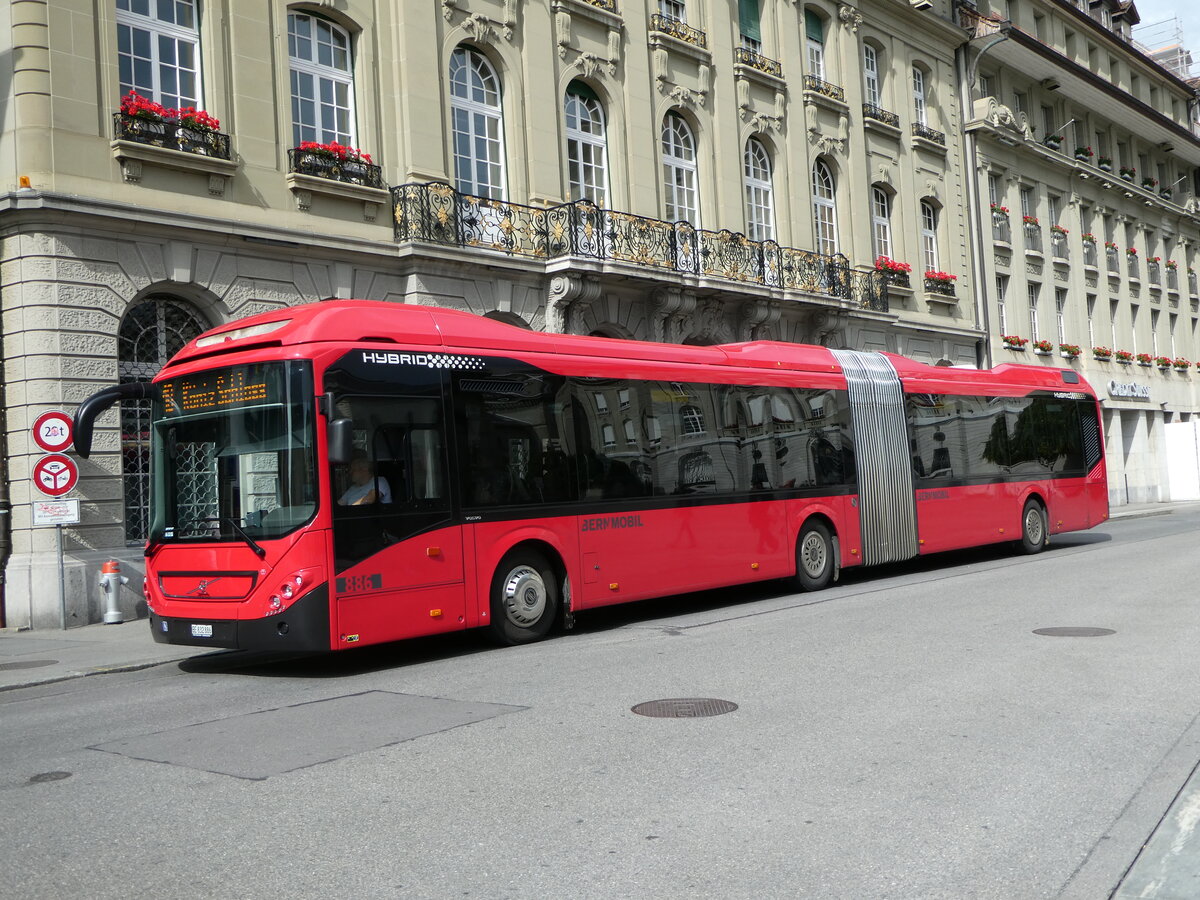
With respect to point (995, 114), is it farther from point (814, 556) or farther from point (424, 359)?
point (424, 359)

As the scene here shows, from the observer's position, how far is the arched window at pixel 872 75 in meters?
32.1

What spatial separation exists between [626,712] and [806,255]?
68.0ft

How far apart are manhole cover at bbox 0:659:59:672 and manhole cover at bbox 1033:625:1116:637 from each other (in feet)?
30.1

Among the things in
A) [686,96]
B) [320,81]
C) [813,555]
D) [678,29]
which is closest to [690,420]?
[813,555]

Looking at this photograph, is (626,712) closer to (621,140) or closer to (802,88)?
(621,140)

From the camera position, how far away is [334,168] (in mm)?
18422

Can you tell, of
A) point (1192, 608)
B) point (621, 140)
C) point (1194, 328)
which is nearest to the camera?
point (1192, 608)

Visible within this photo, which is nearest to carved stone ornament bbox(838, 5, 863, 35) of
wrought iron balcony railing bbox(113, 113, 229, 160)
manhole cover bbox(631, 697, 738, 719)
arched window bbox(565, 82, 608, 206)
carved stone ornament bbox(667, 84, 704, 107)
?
carved stone ornament bbox(667, 84, 704, 107)

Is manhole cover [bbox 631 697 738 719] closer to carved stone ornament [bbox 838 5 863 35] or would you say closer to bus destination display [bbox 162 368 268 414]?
bus destination display [bbox 162 368 268 414]

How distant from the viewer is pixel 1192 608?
39.7 ft

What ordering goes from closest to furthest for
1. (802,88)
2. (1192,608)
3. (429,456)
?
(429,456)
(1192,608)
(802,88)

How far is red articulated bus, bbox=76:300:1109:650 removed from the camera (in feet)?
32.8

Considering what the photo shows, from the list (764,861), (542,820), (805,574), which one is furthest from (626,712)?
(805,574)

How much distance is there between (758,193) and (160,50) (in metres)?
14.5
